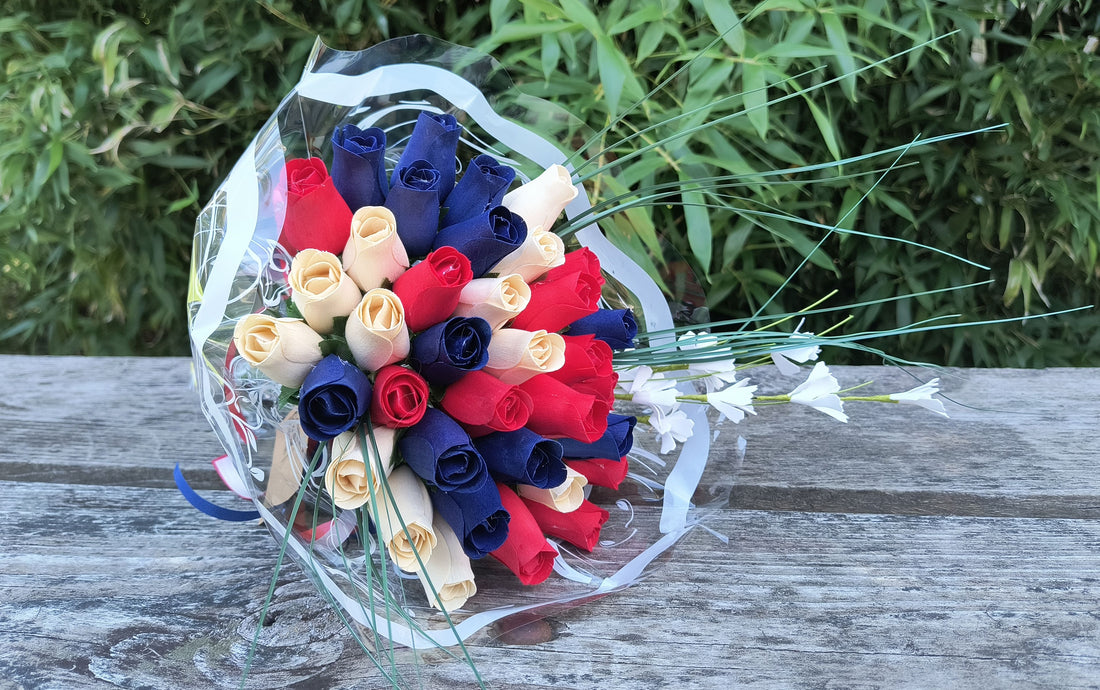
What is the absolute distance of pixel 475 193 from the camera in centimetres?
55

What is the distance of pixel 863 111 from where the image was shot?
124cm

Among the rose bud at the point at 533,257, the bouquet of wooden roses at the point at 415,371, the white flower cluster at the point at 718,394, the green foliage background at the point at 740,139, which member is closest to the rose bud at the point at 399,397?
the bouquet of wooden roses at the point at 415,371

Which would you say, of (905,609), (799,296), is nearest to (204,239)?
(905,609)

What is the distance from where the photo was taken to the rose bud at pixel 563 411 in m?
0.50

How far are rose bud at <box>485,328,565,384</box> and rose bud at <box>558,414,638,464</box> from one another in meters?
0.08

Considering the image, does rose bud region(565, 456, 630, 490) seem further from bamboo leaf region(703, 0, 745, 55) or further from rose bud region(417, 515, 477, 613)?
bamboo leaf region(703, 0, 745, 55)

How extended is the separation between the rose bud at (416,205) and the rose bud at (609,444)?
173 mm

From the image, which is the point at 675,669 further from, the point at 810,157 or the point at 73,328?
the point at 73,328

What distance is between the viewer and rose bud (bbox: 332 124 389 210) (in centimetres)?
52

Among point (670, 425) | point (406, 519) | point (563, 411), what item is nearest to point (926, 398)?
point (670, 425)

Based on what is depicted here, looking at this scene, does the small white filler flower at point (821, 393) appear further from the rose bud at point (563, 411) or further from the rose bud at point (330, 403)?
the rose bud at point (330, 403)

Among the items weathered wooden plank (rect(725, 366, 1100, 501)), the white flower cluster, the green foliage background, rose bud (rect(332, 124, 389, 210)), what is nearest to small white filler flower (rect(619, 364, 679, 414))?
the white flower cluster

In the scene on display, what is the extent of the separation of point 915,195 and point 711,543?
94 cm

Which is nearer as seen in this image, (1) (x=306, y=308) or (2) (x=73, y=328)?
(1) (x=306, y=308)
